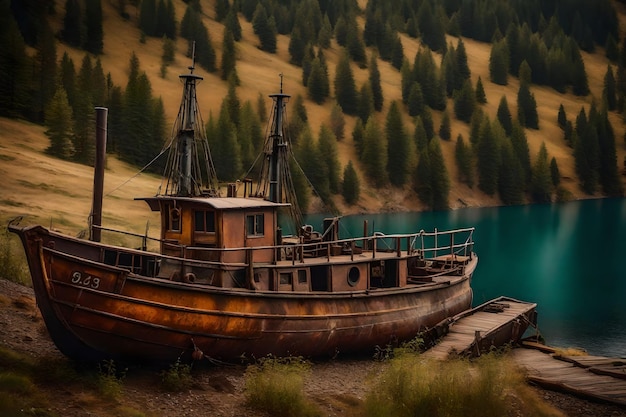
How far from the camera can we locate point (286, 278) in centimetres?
2544

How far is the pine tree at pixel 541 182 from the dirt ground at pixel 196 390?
393 feet

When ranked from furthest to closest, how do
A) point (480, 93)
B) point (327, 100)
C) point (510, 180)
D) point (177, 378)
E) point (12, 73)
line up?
1. point (480, 93)
2. point (327, 100)
3. point (510, 180)
4. point (12, 73)
5. point (177, 378)

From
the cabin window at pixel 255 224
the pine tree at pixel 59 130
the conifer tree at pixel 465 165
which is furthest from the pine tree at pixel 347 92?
the cabin window at pixel 255 224

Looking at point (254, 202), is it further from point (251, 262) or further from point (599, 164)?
point (599, 164)

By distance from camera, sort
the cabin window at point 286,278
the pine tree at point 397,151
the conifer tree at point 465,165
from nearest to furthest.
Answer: the cabin window at point 286,278, the pine tree at point 397,151, the conifer tree at point 465,165

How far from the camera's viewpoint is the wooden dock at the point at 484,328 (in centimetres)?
2711

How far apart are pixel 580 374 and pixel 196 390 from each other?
15.8 m

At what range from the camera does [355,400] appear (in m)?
22.2

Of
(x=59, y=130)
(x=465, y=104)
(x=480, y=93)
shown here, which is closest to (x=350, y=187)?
(x=59, y=130)

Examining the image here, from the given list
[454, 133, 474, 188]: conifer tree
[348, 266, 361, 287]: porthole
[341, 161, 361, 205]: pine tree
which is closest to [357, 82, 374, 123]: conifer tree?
[454, 133, 474, 188]: conifer tree

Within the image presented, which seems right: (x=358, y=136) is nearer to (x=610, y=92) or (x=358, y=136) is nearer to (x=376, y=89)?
(x=376, y=89)

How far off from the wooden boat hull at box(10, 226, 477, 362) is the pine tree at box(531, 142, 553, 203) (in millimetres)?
120031

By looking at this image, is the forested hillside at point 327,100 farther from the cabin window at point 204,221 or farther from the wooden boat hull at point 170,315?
the wooden boat hull at point 170,315

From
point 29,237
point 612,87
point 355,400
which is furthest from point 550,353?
point 612,87
